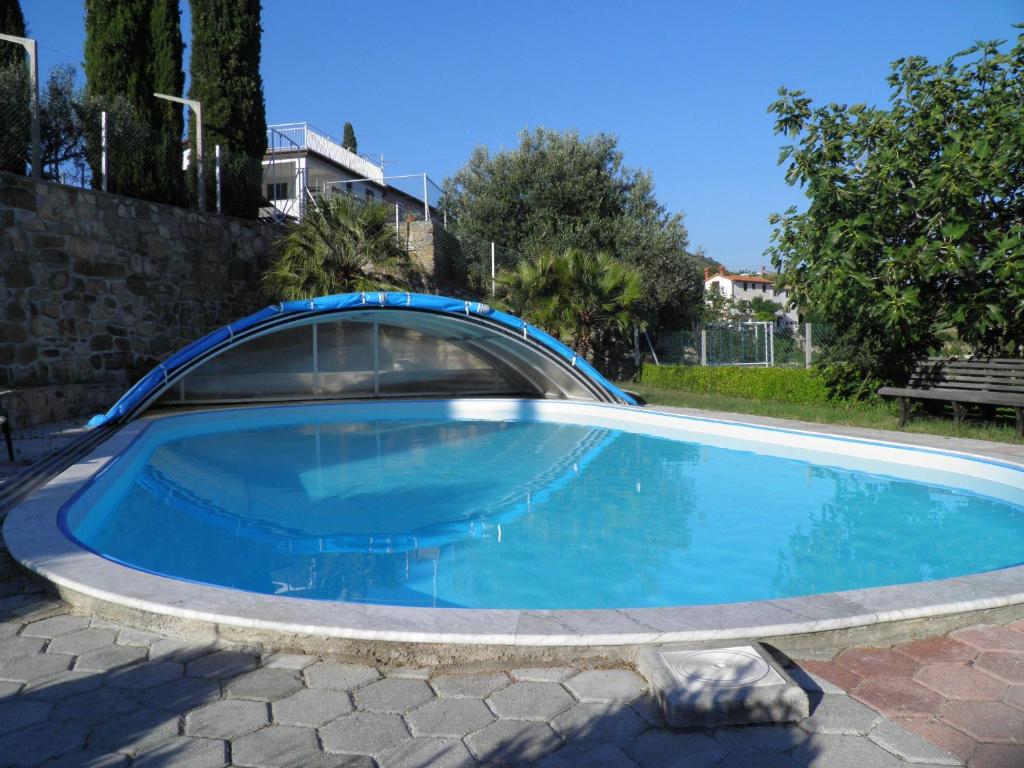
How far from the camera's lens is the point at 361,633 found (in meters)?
2.99

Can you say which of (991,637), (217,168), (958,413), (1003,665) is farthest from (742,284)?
(1003,665)

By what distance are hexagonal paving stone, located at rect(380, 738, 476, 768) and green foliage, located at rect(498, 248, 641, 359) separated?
1429 centimetres

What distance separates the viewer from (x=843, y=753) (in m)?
2.30

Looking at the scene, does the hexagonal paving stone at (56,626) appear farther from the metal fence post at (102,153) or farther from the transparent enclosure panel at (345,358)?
the transparent enclosure panel at (345,358)

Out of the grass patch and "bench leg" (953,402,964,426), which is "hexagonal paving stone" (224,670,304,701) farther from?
"bench leg" (953,402,964,426)

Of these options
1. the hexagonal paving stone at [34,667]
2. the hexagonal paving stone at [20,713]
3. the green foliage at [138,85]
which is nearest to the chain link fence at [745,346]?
the green foliage at [138,85]

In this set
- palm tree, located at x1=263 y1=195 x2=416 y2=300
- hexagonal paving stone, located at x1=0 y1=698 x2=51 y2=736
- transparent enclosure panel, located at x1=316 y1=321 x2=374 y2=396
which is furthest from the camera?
palm tree, located at x1=263 y1=195 x2=416 y2=300

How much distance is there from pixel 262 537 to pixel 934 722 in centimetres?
471

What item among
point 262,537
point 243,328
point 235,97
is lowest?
point 262,537

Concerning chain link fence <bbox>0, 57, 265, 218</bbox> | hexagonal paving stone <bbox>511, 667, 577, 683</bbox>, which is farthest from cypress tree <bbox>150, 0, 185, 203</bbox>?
hexagonal paving stone <bbox>511, 667, 577, 683</bbox>

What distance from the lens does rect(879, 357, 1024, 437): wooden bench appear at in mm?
8875

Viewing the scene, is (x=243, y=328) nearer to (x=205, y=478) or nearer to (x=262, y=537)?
(x=205, y=478)

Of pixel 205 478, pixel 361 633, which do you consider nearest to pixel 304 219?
pixel 205 478

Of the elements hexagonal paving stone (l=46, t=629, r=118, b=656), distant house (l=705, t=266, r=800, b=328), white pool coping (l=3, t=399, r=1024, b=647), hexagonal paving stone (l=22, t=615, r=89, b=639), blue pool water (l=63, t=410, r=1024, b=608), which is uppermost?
distant house (l=705, t=266, r=800, b=328)
